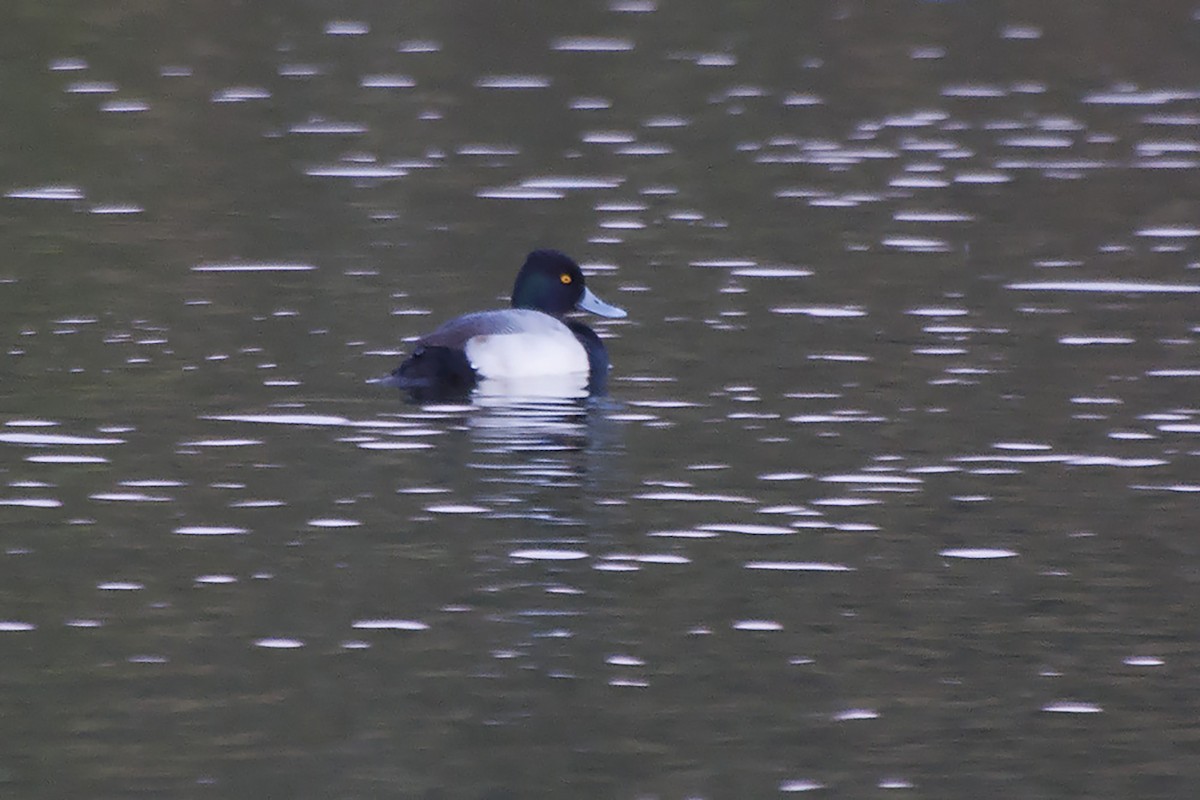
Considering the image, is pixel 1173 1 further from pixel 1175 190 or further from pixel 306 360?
pixel 306 360

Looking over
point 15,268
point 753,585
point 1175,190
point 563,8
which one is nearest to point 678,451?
point 753,585

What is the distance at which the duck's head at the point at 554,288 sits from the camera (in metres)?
15.1

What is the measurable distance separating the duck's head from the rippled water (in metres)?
0.38

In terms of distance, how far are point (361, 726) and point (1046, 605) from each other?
2.83 m

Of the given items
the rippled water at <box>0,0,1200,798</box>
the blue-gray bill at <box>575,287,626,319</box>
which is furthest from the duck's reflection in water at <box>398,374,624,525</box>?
the blue-gray bill at <box>575,287,626,319</box>

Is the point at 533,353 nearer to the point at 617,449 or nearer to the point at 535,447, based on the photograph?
the point at 535,447

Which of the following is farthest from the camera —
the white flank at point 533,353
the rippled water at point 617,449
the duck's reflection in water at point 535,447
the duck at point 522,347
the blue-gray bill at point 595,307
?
the blue-gray bill at point 595,307

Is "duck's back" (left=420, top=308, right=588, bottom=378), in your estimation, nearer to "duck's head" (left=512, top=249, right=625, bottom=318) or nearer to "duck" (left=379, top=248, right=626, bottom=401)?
"duck" (left=379, top=248, right=626, bottom=401)

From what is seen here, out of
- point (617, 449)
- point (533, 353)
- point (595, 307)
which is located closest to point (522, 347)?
point (533, 353)

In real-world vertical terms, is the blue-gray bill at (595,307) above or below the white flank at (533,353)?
above

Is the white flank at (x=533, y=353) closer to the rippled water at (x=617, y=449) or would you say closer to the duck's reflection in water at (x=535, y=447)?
the duck's reflection in water at (x=535, y=447)

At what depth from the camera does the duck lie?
44.5 ft

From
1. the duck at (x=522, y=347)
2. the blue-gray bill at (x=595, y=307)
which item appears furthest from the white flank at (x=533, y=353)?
the blue-gray bill at (x=595, y=307)

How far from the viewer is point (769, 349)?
14352 mm
